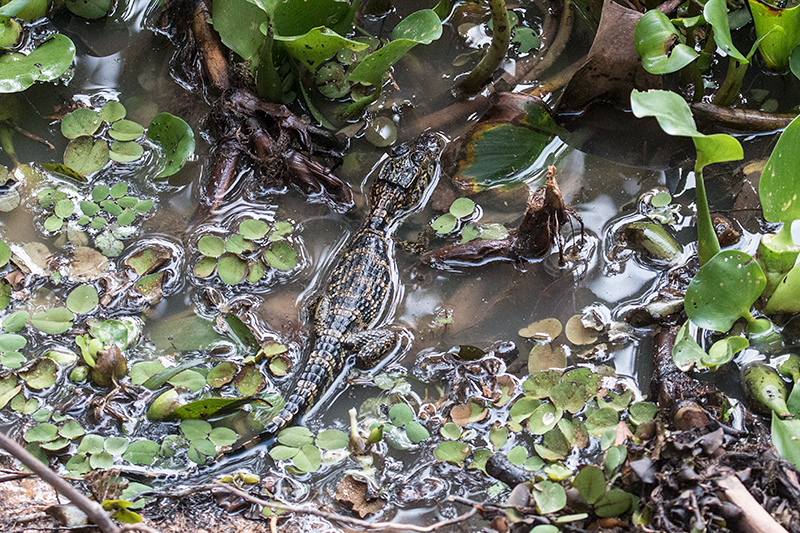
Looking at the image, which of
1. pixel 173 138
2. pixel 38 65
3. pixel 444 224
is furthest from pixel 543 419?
pixel 38 65

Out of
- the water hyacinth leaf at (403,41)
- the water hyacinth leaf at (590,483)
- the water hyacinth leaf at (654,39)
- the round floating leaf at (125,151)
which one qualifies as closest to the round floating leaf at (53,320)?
the round floating leaf at (125,151)

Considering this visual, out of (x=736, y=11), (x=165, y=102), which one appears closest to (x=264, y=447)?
(x=165, y=102)

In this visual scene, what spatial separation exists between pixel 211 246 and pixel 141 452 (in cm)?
112

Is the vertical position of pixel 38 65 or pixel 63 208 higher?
pixel 38 65

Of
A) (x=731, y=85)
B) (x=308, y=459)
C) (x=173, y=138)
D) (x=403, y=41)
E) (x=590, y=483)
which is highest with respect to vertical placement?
(x=403, y=41)

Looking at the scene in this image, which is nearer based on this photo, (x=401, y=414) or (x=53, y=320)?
(x=401, y=414)

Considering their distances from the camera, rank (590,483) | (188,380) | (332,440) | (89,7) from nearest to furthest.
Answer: (590,483), (332,440), (188,380), (89,7)

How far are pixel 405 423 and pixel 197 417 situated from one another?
3.24 ft

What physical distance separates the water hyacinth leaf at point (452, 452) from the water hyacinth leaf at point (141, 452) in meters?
1.29

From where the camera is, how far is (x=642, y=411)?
9.11 ft

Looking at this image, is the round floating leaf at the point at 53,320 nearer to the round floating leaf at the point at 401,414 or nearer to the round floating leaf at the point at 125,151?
the round floating leaf at the point at 125,151

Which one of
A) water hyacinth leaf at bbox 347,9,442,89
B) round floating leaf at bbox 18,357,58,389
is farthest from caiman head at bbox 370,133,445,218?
round floating leaf at bbox 18,357,58,389

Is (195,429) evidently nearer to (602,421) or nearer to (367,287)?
(367,287)

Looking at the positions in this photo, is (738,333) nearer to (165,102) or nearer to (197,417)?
(197,417)
